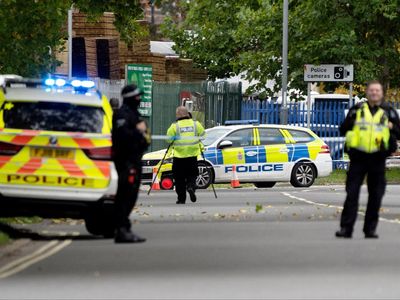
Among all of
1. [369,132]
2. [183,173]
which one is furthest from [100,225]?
[183,173]

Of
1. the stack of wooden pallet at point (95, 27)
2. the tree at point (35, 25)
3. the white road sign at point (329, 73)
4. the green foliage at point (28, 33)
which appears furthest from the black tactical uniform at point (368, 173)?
the stack of wooden pallet at point (95, 27)

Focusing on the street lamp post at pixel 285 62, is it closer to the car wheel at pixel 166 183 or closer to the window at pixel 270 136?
the window at pixel 270 136

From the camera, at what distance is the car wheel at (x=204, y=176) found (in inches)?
1217

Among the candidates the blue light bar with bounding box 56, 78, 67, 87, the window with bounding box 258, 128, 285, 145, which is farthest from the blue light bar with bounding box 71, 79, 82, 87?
the window with bounding box 258, 128, 285, 145

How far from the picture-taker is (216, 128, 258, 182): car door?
31359mm

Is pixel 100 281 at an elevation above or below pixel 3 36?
below

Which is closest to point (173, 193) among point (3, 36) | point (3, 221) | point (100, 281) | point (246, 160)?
point (246, 160)

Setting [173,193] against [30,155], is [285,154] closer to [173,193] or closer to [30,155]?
[173,193]

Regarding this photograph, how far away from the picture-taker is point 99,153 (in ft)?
53.2

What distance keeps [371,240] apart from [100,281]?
430 cm

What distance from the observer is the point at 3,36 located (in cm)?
2486

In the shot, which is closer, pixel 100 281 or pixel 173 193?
pixel 100 281

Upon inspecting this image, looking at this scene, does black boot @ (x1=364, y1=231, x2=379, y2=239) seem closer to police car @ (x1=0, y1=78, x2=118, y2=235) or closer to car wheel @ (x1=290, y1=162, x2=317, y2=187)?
police car @ (x1=0, y1=78, x2=118, y2=235)

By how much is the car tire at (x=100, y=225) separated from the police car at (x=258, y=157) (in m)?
12.9
